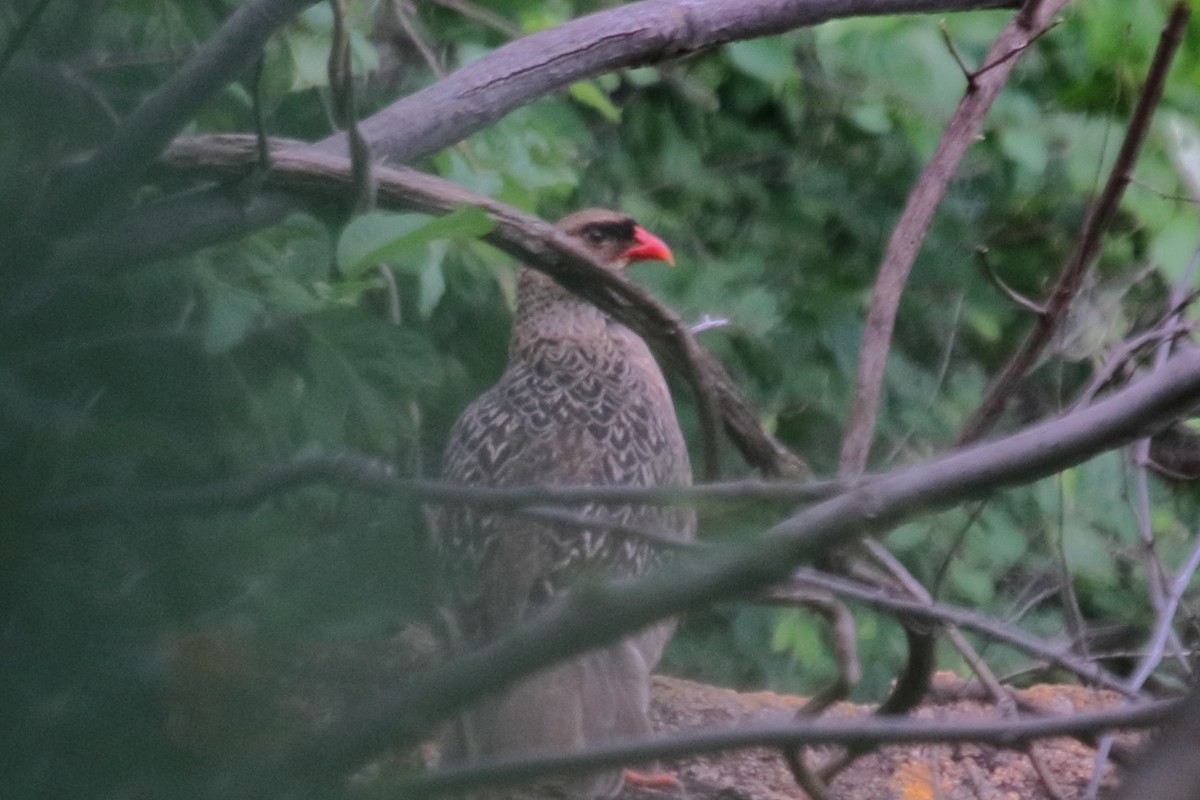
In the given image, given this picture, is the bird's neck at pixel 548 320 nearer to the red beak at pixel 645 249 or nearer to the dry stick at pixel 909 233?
the red beak at pixel 645 249

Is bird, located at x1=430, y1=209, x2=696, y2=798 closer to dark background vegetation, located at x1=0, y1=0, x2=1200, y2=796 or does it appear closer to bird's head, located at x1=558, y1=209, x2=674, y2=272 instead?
bird's head, located at x1=558, y1=209, x2=674, y2=272

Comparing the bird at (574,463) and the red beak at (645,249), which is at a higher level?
the red beak at (645,249)

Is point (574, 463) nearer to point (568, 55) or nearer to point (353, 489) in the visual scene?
point (568, 55)

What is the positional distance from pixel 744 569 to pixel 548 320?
2.76 metres

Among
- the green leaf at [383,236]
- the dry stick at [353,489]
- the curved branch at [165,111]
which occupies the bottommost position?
the dry stick at [353,489]

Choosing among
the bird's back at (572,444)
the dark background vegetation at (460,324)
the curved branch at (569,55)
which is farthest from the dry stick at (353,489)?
the bird's back at (572,444)

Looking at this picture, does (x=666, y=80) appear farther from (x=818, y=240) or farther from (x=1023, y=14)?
(x=1023, y=14)

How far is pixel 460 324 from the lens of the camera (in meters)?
3.21

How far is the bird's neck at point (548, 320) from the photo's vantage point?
11.1 feet

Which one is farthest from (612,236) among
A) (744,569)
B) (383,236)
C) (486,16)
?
(744,569)

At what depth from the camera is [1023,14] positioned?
8.02 feet

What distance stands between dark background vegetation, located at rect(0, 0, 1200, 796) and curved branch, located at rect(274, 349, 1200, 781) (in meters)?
0.04

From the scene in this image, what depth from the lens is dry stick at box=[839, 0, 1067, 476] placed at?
235cm

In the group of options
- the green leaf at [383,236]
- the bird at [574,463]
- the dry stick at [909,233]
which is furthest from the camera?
the dry stick at [909,233]
